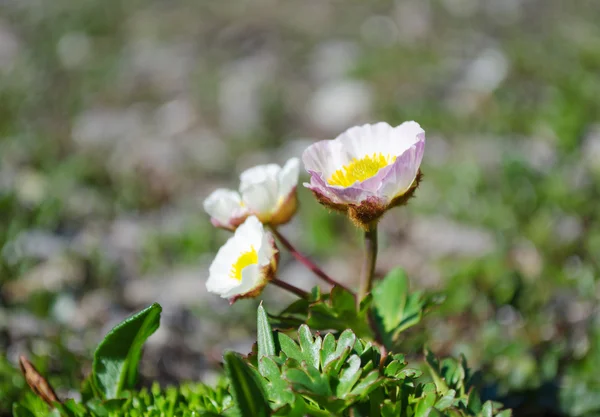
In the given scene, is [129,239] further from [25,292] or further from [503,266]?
[503,266]

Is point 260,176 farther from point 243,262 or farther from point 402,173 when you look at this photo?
point 402,173

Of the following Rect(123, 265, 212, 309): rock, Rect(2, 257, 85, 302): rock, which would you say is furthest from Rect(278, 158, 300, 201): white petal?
Rect(2, 257, 85, 302): rock

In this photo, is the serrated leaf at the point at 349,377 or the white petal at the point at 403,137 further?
the white petal at the point at 403,137

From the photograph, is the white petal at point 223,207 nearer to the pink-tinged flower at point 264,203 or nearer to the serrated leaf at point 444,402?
the pink-tinged flower at point 264,203

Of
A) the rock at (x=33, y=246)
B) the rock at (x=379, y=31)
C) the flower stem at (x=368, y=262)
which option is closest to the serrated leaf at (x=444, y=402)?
the flower stem at (x=368, y=262)

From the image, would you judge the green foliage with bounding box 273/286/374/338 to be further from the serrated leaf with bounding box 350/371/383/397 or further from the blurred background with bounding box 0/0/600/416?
the blurred background with bounding box 0/0/600/416

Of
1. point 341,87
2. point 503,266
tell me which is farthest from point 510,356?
point 341,87
